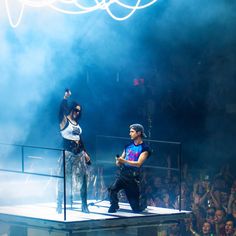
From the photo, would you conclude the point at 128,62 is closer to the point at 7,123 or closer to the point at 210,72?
the point at 210,72

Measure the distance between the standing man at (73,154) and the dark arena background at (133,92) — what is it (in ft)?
6.37

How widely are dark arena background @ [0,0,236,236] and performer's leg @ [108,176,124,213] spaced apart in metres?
2.05

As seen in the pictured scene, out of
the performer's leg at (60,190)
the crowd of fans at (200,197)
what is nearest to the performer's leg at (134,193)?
the performer's leg at (60,190)

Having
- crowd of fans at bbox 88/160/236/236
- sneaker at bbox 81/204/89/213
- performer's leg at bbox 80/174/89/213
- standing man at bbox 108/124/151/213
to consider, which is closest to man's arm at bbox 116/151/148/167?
standing man at bbox 108/124/151/213

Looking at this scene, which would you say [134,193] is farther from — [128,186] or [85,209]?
[85,209]

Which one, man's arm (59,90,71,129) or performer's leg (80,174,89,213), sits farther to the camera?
performer's leg (80,174,89,213)

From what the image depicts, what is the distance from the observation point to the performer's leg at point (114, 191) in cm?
929

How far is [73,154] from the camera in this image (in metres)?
9.35

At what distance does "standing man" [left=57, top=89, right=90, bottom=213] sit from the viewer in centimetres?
923

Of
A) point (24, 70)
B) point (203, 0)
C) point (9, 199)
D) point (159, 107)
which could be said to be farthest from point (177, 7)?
point (9, 199)

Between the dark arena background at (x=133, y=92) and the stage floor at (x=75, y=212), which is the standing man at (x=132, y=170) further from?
the dark arena background at (x=133, y=92)

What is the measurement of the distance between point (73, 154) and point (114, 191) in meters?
0.66

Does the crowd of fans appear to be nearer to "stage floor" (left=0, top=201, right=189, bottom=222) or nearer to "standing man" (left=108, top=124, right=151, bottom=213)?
"stage floor" (left=0, top=201, right=189, bottom=222)

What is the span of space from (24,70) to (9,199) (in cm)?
221
